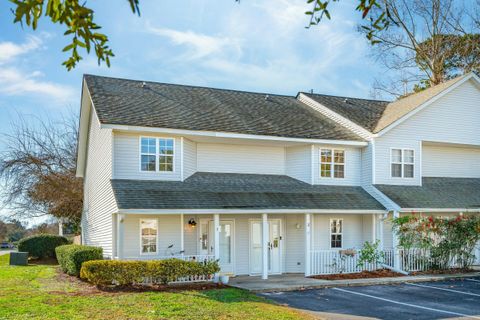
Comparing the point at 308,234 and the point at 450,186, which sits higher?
the point at 450,186

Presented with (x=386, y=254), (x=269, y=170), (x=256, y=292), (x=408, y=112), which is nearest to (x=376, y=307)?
(x=256, y=292)

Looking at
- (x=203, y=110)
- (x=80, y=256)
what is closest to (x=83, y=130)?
(x=203, y=110)

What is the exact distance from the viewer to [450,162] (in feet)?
84.2

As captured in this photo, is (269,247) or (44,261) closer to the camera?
(269,247)

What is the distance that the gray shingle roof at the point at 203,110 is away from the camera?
19906 mm

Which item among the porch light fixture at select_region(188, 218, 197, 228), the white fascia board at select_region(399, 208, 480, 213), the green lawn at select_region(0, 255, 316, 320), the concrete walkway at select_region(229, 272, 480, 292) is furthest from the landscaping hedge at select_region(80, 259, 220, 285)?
the white fascia board at select_region(399, 208, 480, 213)

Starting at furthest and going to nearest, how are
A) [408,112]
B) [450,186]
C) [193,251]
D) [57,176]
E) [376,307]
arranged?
[57,176]
[450,186]
[408,112]
[193,251]
[376,307]

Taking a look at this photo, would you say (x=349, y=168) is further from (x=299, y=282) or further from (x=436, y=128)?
(x=299, y=282)

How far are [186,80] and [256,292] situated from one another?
45.6ft

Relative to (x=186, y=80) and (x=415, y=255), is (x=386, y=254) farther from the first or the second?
(x=186, y=80)

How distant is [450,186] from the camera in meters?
24.6

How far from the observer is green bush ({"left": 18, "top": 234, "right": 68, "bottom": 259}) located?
92.3 feet

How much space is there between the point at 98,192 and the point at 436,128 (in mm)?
15082

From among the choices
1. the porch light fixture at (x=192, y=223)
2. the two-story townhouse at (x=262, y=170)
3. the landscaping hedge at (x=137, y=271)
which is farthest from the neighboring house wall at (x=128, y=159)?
the landscaping hedge at (x=137, y=271)
